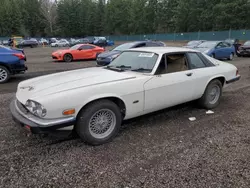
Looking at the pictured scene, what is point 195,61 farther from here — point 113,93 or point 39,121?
point 39,121

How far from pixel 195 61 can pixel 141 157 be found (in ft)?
8.69

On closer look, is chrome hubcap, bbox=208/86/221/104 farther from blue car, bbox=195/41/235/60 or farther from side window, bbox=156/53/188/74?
blue car, bbox=195/41/235/60

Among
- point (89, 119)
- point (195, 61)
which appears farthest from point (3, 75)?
point (195, 61)

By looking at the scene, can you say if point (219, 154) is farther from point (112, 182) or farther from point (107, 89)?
point (107, 89)

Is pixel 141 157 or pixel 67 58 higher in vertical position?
pixel 67 58

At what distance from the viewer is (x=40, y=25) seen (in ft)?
251

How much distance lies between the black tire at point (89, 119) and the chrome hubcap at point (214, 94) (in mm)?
2654

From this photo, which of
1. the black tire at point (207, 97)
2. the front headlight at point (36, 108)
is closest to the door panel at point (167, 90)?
the black tire at point (207, 97)

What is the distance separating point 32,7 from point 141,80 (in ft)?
286

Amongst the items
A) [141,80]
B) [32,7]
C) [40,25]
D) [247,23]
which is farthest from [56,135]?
[32,7]

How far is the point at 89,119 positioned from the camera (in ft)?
10.7

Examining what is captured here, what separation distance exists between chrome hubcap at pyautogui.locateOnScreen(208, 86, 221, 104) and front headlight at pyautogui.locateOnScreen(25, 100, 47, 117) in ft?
12.5

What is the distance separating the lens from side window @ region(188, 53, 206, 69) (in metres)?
4.66

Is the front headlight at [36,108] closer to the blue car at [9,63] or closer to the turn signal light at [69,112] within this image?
the turn signal light at [69,112]
